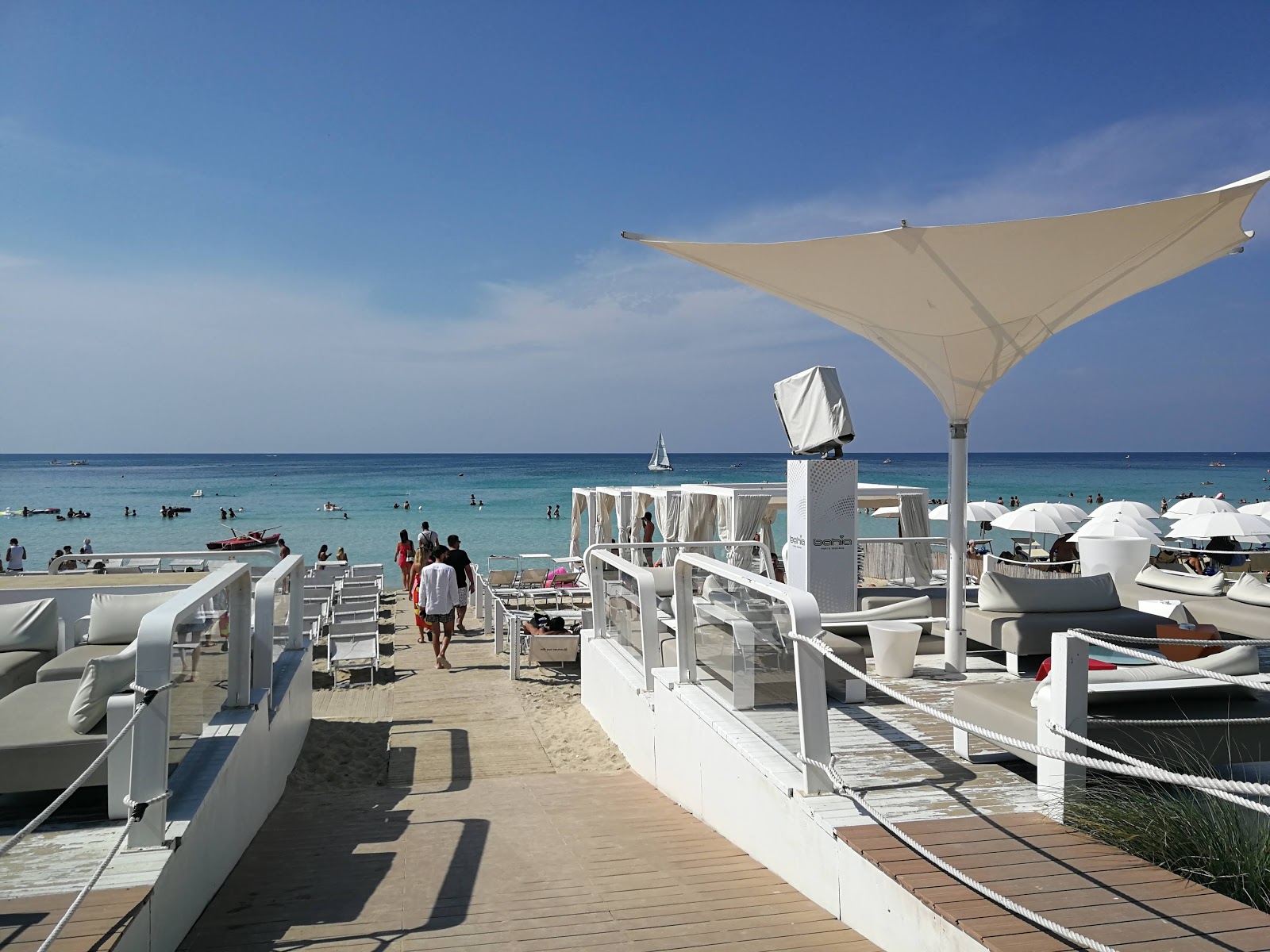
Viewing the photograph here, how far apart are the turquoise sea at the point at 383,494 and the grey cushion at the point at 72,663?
1193 inches

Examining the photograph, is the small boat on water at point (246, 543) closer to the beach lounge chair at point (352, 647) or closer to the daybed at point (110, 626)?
the beach lounge chair at point (352, 647)

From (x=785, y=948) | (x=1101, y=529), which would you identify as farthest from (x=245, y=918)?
(x=1101, y=529)

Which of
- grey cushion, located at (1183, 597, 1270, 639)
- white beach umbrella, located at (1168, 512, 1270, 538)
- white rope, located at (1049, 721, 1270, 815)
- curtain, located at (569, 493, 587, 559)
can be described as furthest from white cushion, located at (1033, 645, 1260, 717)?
curtain, located at (569, 493, 587, 559)

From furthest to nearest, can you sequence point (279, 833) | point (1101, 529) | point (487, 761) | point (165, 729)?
point (1101, 529)
point (487, 761)
point (279, 833)
point (165, 729)

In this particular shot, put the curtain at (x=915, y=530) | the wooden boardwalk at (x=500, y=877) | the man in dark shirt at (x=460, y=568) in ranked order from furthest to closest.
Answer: the curtain at (x=915, y=530), the man in dark shirt at (x=460, y=568), the wooden boardwalk at (x=500, y=877)

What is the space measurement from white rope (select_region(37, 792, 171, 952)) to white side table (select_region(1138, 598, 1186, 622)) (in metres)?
7.26

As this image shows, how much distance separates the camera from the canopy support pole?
6.25m

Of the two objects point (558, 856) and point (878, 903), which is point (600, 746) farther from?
point (878, 903)

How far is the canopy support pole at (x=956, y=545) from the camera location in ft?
20.5

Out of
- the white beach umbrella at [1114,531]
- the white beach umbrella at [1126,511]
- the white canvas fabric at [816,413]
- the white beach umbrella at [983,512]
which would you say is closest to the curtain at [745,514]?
the white beach umbrella at [1114,531]

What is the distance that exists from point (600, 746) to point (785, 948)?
4568mm

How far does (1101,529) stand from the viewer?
46.5 feet

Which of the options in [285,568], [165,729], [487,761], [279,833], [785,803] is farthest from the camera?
[487,761]

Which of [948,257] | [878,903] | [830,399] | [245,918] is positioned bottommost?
[245,918]
